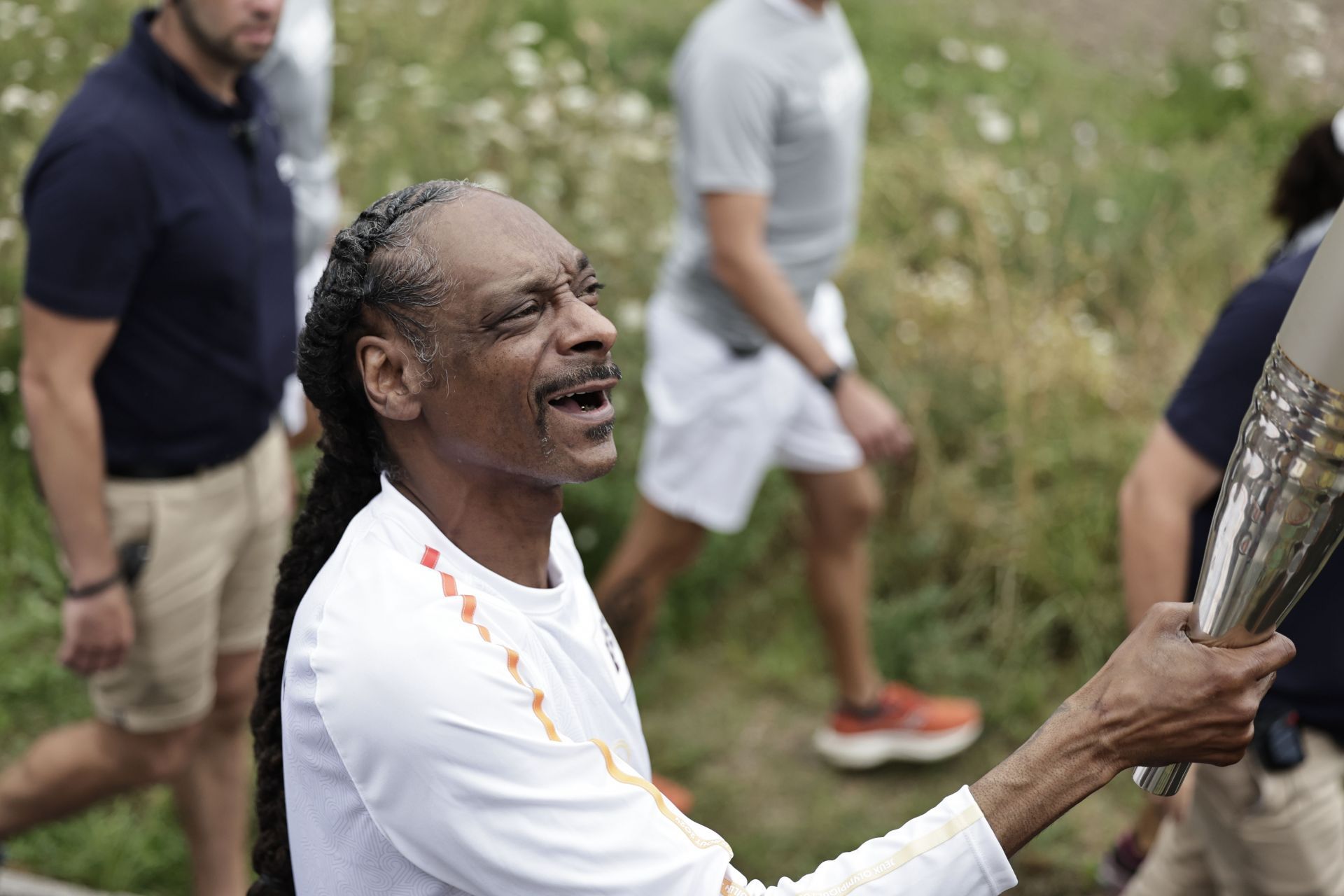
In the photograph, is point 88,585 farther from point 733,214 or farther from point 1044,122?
point 1044,122

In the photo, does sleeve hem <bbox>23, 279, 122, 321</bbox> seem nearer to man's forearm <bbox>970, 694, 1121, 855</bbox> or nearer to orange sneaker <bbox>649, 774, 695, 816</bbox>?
orange sneaker <bbox>649, 774, 695, 816</bbox>

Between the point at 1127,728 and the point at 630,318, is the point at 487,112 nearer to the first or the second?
the point at 630,318

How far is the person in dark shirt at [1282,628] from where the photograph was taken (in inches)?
103

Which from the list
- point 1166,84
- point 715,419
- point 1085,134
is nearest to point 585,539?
point 715,419

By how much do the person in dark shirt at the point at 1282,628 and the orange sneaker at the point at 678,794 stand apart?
4.54 ft

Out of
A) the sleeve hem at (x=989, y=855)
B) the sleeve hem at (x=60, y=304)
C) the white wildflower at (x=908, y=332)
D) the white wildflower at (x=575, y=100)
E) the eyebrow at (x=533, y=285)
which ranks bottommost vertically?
the white wildflower at (x=908, y=332)

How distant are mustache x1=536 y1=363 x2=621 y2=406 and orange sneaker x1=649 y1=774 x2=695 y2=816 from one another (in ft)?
7.37

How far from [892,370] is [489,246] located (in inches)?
148

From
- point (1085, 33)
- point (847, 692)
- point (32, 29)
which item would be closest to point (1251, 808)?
point (847, 692)

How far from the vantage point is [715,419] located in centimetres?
418

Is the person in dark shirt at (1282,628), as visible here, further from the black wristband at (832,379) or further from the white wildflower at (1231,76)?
the white wildflower at (1231,76)

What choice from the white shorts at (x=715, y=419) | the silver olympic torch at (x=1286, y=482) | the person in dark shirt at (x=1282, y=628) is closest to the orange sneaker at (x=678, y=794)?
the white shorts at (x=715, y=419)

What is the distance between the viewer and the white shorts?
4.15m

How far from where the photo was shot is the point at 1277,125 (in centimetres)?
780
